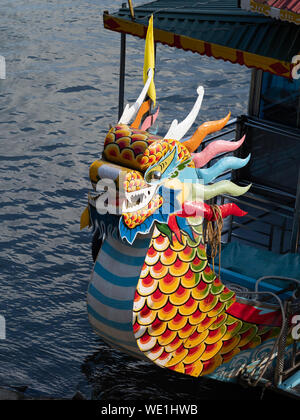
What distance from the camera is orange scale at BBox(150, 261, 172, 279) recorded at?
24.3 feet

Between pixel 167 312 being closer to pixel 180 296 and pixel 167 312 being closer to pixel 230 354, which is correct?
pixel 180 296

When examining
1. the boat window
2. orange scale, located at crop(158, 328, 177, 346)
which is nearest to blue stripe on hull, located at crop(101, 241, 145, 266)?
orange scale, located at crop(158, 328, 177, 346)

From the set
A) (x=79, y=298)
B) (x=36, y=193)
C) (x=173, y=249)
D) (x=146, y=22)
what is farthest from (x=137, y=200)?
(x=36, y=193)

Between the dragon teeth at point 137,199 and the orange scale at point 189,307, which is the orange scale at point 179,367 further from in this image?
the dragon teeth at point 137,199

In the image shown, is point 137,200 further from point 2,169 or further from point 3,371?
point 2,169

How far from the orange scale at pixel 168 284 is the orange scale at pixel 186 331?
43cm

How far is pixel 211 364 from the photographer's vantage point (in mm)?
8180

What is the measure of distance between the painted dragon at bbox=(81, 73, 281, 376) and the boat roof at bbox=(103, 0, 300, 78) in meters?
1.70

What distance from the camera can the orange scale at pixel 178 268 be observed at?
24.8 ft

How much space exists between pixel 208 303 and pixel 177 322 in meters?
0.38

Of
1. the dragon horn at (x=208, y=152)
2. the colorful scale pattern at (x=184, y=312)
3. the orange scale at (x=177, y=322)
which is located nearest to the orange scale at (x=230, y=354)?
the colorful scale pattern at (x=184, y=312)

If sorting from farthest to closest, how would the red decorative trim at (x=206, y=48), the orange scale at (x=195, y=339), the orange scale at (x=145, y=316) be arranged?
the red decorative trim at (x=206, y=48), the orange scale at (x=195, y=339), the orange scale at (x=145, y=316)

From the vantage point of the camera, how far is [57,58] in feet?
73.5

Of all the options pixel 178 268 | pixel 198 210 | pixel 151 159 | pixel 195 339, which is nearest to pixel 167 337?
pixel 195 339
